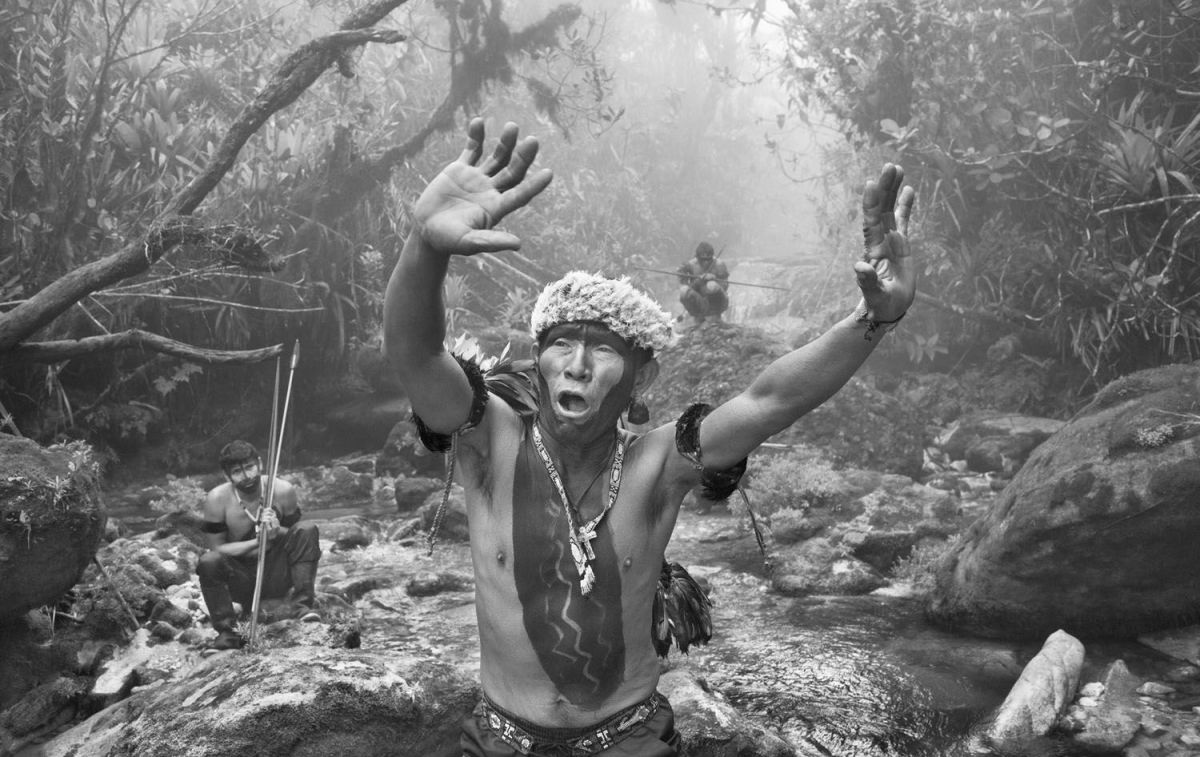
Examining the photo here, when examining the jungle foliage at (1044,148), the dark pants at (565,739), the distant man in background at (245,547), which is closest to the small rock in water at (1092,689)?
the dark pants at (565,739)

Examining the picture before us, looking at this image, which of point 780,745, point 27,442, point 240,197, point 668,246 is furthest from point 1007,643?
point 668,246

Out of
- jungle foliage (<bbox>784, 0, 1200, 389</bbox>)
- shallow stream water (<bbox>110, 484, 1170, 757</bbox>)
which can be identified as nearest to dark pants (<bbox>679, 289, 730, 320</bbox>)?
jungle foliage (<bbox>784, 0, 1200, 389</bbox>)

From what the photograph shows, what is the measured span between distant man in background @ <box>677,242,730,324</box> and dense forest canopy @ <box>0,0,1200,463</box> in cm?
282

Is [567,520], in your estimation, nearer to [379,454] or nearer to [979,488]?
[979,488]

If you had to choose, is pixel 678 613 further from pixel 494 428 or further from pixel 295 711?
pixel 295 711

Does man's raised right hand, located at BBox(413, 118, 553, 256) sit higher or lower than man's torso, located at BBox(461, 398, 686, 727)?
higher

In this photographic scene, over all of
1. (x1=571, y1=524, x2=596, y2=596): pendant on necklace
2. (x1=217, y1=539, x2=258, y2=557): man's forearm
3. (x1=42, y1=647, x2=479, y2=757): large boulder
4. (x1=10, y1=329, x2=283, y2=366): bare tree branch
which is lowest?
(x1=42, y1=647, x2=479, y2=757): large boulder

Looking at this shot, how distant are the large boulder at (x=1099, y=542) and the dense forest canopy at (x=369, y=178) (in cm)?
286

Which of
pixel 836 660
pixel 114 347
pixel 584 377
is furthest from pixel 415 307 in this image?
pixel 114 347

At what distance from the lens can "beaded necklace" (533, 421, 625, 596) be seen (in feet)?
8.11

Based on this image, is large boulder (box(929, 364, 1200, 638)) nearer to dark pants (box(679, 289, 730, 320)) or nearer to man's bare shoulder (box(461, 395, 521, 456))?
man's bare shoulder (box(461, 395, 521, 456))

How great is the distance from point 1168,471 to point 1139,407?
72 centimetres

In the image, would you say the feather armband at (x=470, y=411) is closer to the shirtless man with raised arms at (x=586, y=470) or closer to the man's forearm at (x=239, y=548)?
the shirtless man with raised arms at (x=586, y=470)

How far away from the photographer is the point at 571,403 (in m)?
2.53
